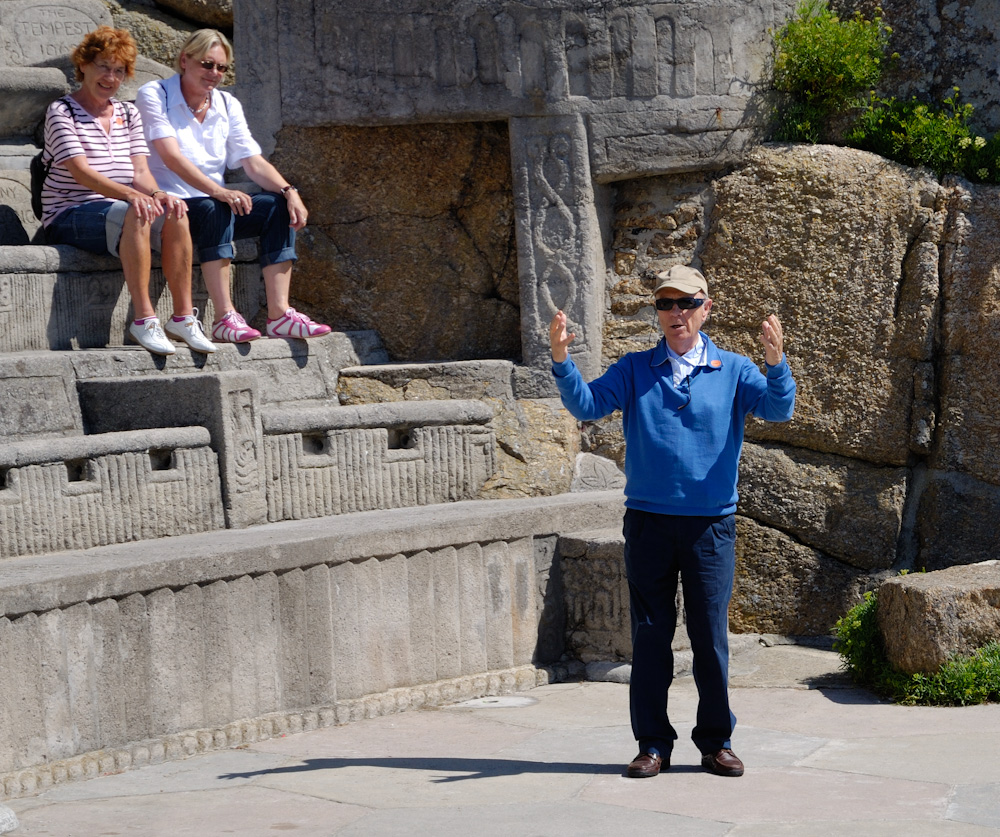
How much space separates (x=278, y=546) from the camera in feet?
15.6

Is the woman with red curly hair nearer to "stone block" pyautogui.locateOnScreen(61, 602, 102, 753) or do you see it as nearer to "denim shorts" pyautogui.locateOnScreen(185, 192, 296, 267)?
"denim shorts" pyautogui.locateOnScreen(185, 192, 296, 267)

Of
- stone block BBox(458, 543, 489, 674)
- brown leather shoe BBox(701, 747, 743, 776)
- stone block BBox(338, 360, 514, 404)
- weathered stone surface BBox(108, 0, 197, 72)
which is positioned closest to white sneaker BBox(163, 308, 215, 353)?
stone block BBox(338, 360, 514, 404)

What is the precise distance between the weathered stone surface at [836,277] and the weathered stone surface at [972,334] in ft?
0.33

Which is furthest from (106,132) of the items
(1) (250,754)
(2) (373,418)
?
(1) (250,754)

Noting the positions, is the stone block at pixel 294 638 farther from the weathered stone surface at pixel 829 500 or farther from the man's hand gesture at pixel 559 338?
the weathered stone surface at pixel 829 500

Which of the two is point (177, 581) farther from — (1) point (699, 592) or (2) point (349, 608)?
(1) point (699, 592)

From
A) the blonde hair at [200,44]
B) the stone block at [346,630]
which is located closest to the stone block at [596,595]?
the stone block at [346,630]

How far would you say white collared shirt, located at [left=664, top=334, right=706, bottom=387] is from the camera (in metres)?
4.07

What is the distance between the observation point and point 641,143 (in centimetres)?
643

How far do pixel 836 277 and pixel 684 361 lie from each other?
107 inches

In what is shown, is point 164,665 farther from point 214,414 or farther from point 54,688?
point 214,414

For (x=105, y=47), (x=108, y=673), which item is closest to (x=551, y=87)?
(x=105, y=47)

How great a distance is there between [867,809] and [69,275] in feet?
12.2

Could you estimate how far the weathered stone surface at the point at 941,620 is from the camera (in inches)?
200
